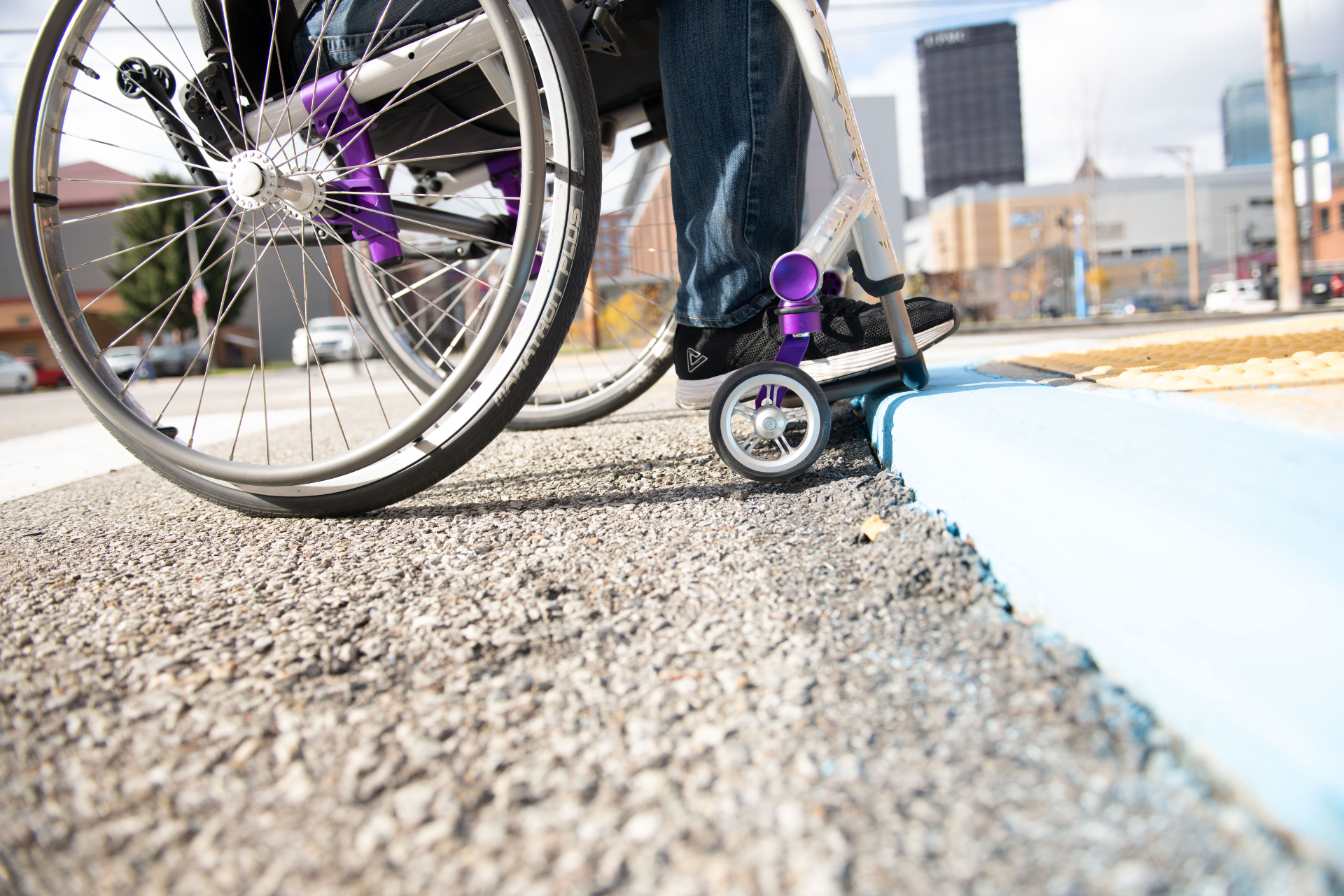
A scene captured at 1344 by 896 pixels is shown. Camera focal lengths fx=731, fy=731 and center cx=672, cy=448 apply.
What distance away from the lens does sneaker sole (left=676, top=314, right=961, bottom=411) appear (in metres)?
1.04

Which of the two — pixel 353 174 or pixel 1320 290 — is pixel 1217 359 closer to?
pixel 353 174

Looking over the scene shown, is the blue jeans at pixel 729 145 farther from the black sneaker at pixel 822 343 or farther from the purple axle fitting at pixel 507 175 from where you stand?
the purple axle fitting at pixel 507 175

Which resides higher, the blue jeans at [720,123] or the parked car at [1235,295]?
the parked car at [1235,295]

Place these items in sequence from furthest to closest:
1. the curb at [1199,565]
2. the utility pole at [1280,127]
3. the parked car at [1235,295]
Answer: the parked car at [1235,295] → the utility pole at [1280,127] → the curb at [1199,565]

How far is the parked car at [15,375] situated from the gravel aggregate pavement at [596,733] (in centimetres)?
1796

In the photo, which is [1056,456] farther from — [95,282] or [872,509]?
[95,282]

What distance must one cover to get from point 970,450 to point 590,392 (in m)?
1.16

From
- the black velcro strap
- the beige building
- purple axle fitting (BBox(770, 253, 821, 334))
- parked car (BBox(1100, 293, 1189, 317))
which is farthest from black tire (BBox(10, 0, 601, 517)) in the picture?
the beige building

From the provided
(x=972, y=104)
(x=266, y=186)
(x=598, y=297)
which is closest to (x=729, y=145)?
(x=266, y=186)

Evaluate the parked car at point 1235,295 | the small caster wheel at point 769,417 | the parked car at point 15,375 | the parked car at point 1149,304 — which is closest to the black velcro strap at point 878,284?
the small caster wheel at point 769,417

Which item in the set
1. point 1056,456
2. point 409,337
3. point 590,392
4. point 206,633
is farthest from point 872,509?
point 409,337

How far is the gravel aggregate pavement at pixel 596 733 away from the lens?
371 millimetres

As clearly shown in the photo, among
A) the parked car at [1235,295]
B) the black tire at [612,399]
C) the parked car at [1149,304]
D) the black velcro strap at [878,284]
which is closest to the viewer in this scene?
the black velcro strap at [878,284]

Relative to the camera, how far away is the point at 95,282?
3244 centimetres
